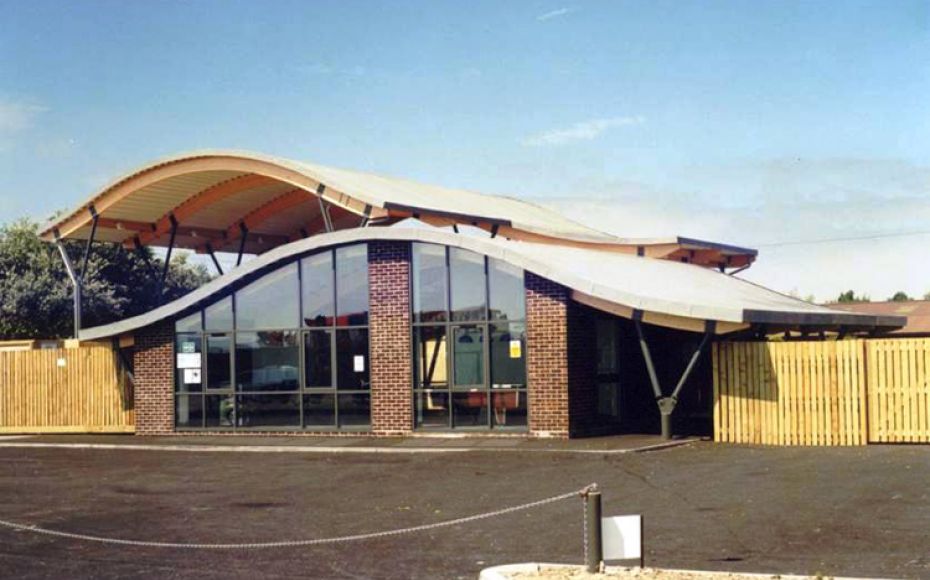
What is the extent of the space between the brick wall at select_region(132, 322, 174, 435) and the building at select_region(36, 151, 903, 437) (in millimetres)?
32

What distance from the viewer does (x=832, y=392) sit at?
894 inches

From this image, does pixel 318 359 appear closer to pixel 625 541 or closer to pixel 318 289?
pixel 318 289

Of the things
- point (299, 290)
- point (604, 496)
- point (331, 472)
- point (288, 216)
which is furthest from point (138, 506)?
point (288, 216)

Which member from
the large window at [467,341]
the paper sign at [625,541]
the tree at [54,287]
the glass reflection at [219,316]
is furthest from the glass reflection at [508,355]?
the tree at [54,287]

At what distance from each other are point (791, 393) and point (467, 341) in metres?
6.49

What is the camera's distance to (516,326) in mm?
25188

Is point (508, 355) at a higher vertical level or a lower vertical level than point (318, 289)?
lower

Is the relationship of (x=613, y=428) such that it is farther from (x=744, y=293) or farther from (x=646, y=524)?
(x=646, y=524)

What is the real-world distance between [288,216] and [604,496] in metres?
25.8

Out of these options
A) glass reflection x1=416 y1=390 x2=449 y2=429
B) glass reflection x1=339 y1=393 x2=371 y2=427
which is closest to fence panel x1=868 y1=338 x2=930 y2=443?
glass reflection x1=416 y1=390 x2=449 y2=429

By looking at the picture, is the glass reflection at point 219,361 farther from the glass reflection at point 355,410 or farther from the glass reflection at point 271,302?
the glass reflection at point 355,410

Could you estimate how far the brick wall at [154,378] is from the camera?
2881cm

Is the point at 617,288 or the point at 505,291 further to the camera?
the point at 505,291

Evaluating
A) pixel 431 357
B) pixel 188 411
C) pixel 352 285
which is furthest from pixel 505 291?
pixel 188 411
